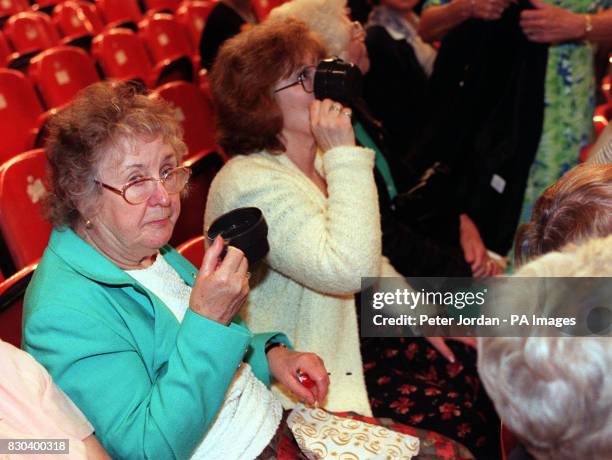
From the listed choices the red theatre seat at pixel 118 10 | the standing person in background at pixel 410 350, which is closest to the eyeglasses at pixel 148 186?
the standing person in background at pixel 410 350

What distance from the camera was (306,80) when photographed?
162 centimetres

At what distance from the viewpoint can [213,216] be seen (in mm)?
1606

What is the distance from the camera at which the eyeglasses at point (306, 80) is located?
5.31 ft

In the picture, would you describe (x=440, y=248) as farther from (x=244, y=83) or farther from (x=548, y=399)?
(x=548, y=399)

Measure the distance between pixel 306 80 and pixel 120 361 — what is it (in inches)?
33.9

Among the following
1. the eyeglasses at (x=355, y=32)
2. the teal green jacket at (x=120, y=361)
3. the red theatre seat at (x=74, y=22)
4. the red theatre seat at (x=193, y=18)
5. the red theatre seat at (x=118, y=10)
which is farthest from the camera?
the red theatre seat at (x=118, y=10)

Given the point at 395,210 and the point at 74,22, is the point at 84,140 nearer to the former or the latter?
the point at 395,210

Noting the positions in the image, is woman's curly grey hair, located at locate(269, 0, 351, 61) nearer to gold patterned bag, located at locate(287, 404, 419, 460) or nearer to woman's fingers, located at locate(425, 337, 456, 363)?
woman's fingers, located at locate(425, 337, 456, 363)

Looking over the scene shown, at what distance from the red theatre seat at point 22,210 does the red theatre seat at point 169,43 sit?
2.03 metres

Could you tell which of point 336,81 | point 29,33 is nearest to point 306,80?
point 336,81

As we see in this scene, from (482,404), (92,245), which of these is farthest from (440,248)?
(92,245)

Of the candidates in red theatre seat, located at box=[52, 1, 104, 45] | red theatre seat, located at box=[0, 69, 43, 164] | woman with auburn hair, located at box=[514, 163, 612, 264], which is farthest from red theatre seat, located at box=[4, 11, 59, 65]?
woman with auburn hair, located at box=[514, 163, 612, 264]

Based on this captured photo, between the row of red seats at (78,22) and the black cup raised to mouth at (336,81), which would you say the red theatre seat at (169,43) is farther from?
the black cup raised to mouth at (336,81)

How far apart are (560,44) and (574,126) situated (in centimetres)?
30
